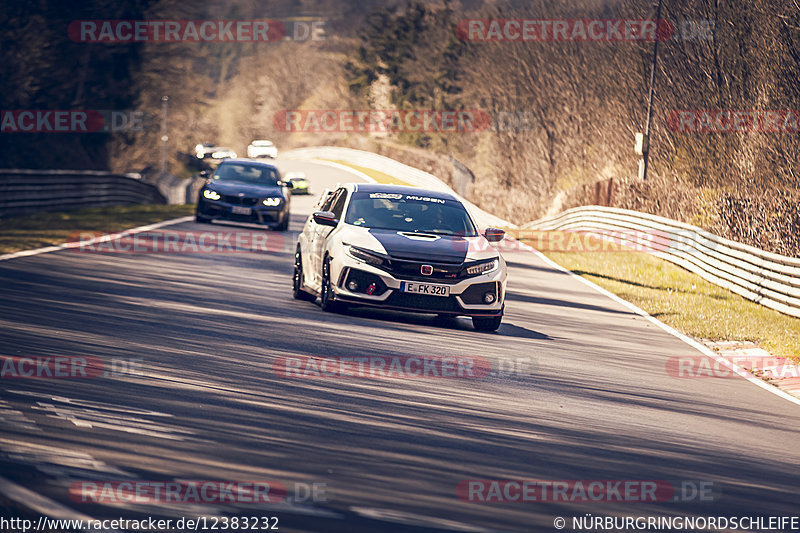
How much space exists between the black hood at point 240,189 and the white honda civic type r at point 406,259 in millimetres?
13268

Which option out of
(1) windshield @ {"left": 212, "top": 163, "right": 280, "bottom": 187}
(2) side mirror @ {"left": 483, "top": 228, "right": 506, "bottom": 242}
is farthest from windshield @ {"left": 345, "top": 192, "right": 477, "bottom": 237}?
(1) windshield @ {"left": 212, "top": 163, "right": 280, "bottom": 187}

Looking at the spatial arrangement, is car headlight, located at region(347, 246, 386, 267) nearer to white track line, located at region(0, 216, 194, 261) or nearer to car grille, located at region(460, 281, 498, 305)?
car grille, located at region(460, 281, 498, 305)

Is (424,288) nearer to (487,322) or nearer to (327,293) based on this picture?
(487,322)

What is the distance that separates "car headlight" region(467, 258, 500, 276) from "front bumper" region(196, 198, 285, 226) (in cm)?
1492

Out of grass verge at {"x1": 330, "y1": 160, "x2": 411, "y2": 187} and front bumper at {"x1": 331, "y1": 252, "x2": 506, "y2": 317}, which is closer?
front bumper at {"x1": 331, "y1": 252, "x2": 506, "y2": 317}

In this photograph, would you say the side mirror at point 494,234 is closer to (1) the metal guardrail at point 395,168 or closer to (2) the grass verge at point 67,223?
(2) the grass verge at point 67,223

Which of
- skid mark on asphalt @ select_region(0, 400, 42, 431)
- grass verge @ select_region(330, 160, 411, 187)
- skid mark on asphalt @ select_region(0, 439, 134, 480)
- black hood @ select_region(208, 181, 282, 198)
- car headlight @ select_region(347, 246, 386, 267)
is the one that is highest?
grass verge @ select_region(330, 160, 411, 187)

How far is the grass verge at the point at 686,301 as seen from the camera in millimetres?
16594

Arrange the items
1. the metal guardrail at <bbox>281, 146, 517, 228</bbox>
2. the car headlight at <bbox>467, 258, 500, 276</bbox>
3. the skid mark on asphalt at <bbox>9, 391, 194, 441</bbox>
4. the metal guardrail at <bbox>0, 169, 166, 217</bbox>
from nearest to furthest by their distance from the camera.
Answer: the skid mark on asphalt at <bbox>9, 391, 194, 441</bbox>, the car headlight at <bbox>467, 258, 500, 276</bbox>, the metal guardrail at <bbox>0, 169, 166, 217</bbox>, the metal guardrail at <bbox>281, 146, 517, 228</bbox>

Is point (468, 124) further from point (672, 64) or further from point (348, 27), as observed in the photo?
point (348, 27)

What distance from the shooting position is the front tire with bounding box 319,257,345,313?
14.3 m

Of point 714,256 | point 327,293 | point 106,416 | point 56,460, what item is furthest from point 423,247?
point 714,256

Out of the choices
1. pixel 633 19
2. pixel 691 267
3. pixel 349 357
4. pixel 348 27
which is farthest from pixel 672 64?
pixel 348 27

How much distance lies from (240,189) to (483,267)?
1524 cm
